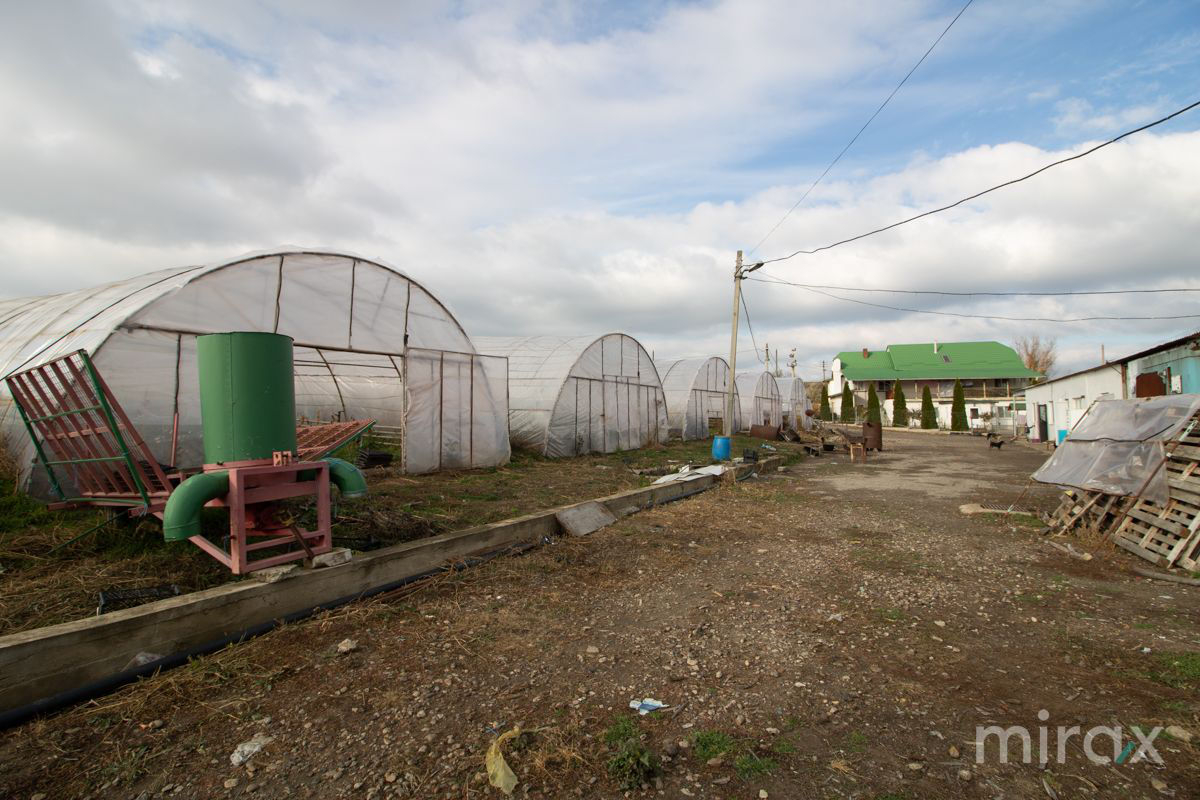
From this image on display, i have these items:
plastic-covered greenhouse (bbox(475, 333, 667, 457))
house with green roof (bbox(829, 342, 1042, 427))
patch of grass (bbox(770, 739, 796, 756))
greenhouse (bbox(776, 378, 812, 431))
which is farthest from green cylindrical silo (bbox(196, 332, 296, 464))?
house with green roof (bbox(829, 342, 1042, 427))

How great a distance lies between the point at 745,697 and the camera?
344 centimetres

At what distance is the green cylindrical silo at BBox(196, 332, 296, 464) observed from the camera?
4324 millimetres

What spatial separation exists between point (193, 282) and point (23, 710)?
254 inches

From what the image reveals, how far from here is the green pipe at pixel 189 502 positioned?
396cm

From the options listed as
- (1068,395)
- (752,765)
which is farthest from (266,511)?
(1068,395)

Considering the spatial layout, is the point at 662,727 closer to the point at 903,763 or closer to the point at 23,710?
the point at 903,763

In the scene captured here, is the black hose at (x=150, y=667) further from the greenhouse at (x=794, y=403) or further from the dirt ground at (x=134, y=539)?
the greenhouse at (x=794, y=403)

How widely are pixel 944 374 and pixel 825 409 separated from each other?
35.9 ft

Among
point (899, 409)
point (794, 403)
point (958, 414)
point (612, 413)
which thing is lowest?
point (958, 414)

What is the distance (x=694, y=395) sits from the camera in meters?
25.1

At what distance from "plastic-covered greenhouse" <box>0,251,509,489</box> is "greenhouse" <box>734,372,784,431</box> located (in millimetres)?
19925

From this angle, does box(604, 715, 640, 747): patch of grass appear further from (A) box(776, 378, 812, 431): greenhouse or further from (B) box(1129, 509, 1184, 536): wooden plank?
(A) box(776, 378, 812, 431): greenhouse

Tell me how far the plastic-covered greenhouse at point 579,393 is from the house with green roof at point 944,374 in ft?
105

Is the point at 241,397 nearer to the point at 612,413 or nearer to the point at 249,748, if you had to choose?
the point at 249,748
